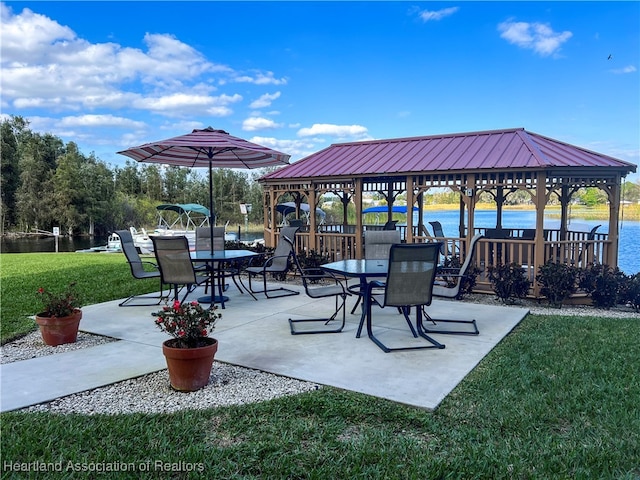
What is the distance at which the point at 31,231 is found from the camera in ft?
121

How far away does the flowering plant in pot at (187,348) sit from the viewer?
3.33m

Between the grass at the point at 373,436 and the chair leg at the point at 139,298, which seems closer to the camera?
the grass at the point at 373,436

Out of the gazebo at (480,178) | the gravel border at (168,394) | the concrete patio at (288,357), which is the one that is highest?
the gazebo at (480,178)

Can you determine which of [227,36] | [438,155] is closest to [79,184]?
[227,36]

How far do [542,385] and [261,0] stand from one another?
9.06 meters

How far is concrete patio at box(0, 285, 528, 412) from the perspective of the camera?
3402 mm

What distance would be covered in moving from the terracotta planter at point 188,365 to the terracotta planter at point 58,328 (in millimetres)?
1780

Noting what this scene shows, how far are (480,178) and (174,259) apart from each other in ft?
16.9

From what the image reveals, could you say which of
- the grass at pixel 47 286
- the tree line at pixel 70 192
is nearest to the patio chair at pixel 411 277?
the grass at pixel 47 286

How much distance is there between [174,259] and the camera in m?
5.75

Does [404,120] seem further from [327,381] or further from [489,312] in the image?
[327,381]

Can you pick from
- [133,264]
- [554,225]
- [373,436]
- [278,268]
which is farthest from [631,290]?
[133,264]

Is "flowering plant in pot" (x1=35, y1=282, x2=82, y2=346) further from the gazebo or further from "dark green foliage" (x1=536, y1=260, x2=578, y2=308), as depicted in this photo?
"dark green foliage" (x1=536, y1=260, x2=578, y2=308)

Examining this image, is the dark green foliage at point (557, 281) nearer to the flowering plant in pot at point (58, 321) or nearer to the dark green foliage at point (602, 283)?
the dark green foliage at point (602, 283)
